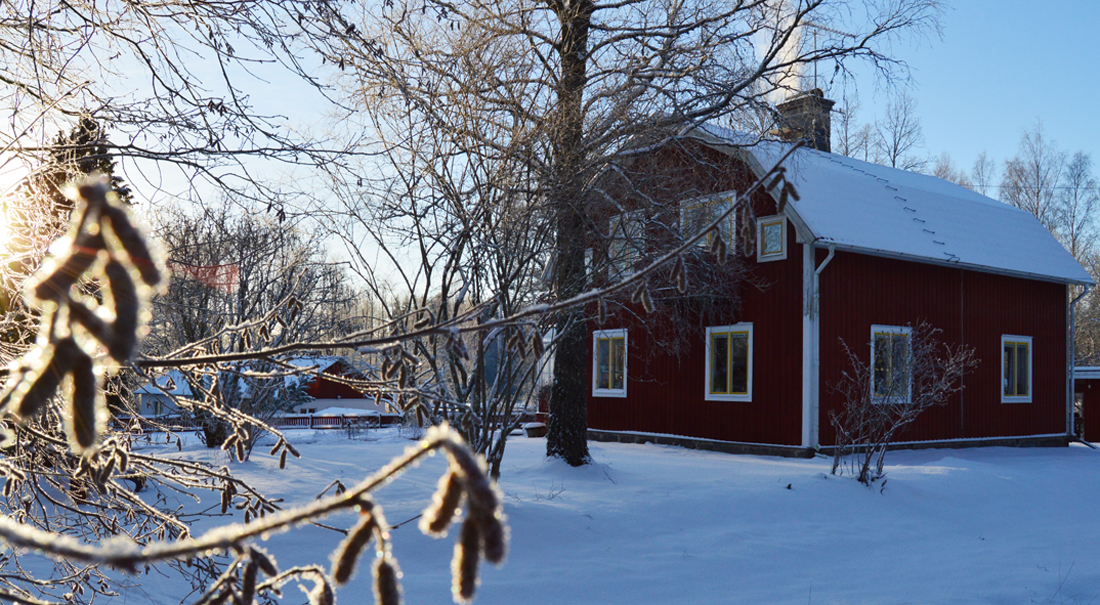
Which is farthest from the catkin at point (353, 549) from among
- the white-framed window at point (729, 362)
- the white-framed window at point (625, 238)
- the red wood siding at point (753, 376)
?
the white-framed window at point (729, 362)

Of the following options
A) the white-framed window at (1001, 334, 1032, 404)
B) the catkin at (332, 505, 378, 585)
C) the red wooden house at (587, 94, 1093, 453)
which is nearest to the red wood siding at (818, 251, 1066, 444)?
the red wooden house at (587, 94, 1093, 453)

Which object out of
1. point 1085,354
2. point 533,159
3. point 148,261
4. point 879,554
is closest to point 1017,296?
point 879,554

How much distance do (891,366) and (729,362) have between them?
3508 millimetres

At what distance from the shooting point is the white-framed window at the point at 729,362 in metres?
15.7

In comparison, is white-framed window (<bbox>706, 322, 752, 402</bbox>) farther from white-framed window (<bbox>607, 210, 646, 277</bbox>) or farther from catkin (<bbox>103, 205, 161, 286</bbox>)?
catkin (<bbox>103, 205, 161, 286</bbox>)

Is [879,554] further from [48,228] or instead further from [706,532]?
Answer: [48,228]

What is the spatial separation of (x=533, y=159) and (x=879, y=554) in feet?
17.5

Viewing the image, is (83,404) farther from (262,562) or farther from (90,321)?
(262,562)

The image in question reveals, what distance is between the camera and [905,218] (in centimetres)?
1755

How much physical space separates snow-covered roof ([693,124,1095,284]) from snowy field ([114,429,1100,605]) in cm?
437

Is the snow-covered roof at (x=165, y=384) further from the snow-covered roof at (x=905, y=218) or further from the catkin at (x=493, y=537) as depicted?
the snow-covered roof at (x=905, y=218)

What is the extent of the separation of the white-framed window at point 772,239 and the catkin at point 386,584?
14933 millimetres

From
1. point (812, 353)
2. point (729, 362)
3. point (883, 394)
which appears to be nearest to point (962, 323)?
point (812, 353)

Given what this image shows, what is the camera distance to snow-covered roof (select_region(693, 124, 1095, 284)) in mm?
14758
